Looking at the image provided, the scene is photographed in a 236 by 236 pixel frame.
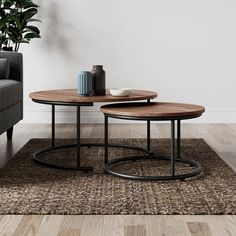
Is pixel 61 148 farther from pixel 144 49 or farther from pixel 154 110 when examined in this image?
pixel 144 49

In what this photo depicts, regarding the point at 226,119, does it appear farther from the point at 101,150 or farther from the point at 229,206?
the point at 229,206

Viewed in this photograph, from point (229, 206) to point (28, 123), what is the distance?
3090 mm

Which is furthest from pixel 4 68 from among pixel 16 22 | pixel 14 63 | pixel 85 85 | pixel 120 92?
pixel 120 92

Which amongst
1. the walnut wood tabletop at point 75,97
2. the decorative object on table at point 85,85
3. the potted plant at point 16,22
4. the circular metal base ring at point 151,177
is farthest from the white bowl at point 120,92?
the potted plant at point 16,22

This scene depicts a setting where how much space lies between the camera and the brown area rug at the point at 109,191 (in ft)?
8.18

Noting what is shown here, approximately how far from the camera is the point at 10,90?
3918 millimetres

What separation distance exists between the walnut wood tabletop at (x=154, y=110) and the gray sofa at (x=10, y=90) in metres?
0.87

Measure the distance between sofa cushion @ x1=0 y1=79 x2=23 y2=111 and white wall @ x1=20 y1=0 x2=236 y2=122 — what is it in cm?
98

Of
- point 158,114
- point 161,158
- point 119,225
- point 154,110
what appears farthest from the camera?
point 161,158

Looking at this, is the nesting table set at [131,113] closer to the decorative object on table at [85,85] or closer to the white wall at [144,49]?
the decorative object on table at [85,85]

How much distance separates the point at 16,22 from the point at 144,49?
121 cm

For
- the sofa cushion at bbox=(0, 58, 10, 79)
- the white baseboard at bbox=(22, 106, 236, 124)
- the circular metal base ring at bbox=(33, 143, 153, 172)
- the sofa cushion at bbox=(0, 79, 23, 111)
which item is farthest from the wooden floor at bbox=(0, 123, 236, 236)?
the white baseboard at bbox=(22, 106, 236, 124)

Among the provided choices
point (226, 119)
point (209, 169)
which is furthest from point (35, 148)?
point (226, 119)

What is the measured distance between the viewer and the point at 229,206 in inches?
99.3
